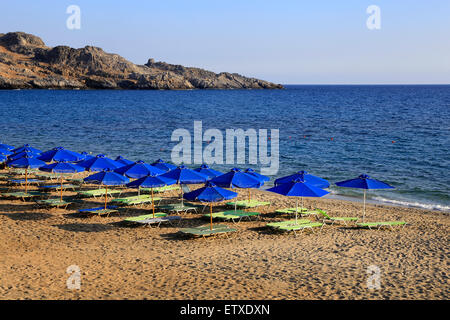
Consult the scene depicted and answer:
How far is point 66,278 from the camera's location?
418 inches

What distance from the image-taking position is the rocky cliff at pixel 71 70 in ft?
484

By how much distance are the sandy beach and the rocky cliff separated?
13751cm

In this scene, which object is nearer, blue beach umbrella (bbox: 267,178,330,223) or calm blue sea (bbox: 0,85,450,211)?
blue beach umbrella (bbox: 267,178,330,223)

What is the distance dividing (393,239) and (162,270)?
750 centimetres

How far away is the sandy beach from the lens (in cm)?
1003

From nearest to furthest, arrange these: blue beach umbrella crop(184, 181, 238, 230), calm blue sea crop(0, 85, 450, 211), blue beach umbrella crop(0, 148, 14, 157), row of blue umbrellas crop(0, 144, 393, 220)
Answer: blue beach umbrella crop(184, 181, 238, 230), row of blue umbrellas crop(0, 144, 393, 220), blue beach umbrella crop(0, 148, 14, 157), calm blue sea crop(0, 85, 450, 211)

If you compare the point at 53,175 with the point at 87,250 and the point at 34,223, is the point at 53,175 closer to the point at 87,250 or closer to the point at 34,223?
the point at 34,223

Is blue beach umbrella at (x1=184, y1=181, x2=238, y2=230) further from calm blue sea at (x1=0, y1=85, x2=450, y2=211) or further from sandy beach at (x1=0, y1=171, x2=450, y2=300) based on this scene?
calm blue sea at (x1=0, y1=85, x2=450, y2=211)

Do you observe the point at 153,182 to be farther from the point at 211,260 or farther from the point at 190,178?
the point at 211,260

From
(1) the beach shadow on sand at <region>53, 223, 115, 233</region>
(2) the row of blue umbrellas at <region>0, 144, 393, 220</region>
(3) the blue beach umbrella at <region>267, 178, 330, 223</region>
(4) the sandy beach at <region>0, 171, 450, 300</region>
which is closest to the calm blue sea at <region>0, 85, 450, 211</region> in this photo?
(2) the row of blue umbrellas at <region>0, 144, 393, 220</region>

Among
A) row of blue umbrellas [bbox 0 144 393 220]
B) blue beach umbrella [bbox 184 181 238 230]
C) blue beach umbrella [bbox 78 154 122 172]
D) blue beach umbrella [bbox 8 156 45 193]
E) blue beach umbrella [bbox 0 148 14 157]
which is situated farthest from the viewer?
blue beach umbrella [bbox 0 148 14 157]

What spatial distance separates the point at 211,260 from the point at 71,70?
16653 centimetres

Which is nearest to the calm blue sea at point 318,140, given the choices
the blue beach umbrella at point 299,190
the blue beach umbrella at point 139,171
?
the blue beach umbrella at point 299,190

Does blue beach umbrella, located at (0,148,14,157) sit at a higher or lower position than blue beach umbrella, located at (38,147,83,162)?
lower
